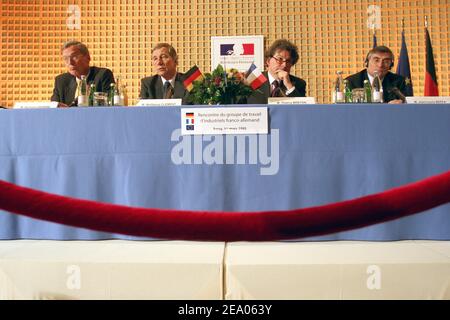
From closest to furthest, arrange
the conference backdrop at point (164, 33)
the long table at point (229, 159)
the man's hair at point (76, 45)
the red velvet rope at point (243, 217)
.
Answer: the red velvet rope at point (243, 217) < the long table at point (229, 159) < the man's hair at point (76, 45) < the conference backdrop at point (164, 33)

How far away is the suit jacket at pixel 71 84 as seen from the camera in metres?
3.56

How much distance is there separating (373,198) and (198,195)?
3.39ft

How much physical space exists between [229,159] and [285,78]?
1479 mm

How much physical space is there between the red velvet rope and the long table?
788 millimetres

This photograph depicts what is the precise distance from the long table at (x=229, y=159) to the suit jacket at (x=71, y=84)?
52.4 inches

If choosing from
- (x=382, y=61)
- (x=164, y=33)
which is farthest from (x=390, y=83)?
(x=164, y=33)

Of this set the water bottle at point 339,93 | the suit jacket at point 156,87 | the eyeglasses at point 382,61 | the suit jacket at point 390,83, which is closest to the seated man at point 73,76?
the suit jacket at point 156,87

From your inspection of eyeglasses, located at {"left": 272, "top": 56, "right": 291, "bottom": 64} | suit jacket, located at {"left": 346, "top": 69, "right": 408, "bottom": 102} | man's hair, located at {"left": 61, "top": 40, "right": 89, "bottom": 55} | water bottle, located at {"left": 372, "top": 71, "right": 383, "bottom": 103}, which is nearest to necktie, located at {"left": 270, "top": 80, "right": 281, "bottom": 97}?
eyeglasses, located at {"left": 272, "top": 56, "right": 291, "bottom": 64}

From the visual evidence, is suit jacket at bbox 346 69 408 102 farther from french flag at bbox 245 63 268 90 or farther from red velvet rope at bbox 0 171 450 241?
red velvet rope at bbox 0 171 450 241

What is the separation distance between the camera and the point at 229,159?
221 cm

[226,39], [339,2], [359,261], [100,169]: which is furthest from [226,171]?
[339,2]

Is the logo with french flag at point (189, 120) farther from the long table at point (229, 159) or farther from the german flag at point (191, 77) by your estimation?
the german flag at point (191, 77)

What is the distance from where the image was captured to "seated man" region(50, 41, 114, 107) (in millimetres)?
3545

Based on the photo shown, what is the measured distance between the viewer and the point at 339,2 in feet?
18.1
